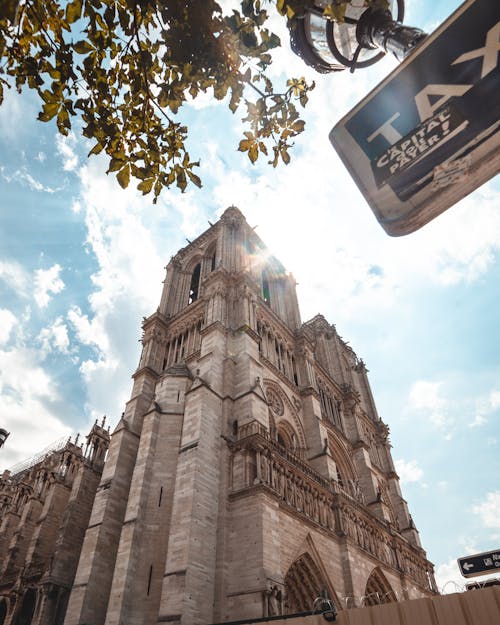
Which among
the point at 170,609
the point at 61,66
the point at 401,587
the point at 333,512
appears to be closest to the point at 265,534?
the point at 170,609

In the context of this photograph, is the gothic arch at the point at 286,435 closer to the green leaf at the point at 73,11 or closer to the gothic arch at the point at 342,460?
the gothic arch at the point at 342,460

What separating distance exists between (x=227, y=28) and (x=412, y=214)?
300 centimetres

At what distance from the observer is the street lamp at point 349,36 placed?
356 cm

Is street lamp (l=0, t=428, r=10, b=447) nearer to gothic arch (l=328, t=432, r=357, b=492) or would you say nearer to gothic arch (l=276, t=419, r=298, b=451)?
gothic arch (l=276, t=419, r=298, b=451)

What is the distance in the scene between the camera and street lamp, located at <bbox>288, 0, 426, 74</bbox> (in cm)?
356

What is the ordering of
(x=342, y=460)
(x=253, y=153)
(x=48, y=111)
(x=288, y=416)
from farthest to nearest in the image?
(x=342, y=460) < (x=288, y=416) < (x=253, y=153) < (x=48, y=111)

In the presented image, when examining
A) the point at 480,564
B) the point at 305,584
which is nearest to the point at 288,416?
the point at 305,584

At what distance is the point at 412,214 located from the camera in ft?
9.78

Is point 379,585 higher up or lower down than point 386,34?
lower down

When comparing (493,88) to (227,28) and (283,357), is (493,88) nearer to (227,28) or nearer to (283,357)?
(227,28)

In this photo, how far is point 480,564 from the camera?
234 inches

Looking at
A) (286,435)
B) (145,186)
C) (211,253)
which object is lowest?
(145,186)

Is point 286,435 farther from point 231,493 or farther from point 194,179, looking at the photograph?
point 194,179

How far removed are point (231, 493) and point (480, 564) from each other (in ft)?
31.2
